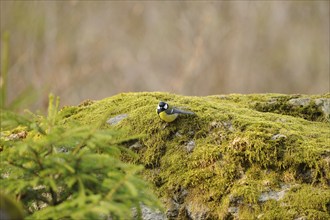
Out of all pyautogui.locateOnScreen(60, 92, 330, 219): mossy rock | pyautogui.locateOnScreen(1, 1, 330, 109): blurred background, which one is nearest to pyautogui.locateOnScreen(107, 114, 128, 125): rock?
pyautogui.locateOnScreen(60, 92, 330, 219): mossy rock

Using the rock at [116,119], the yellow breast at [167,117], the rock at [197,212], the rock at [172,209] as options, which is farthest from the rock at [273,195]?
the rock at [116,119]

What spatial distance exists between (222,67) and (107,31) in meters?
2.54

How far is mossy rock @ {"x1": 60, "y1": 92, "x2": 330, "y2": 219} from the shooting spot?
3.04 metres

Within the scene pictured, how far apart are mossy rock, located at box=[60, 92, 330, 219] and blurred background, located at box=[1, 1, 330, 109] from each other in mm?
6533

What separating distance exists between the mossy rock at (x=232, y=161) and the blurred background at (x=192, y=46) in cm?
653

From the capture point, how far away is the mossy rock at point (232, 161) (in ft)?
9.96

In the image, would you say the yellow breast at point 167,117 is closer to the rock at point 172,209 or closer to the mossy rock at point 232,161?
the mossy rock at point 232,161

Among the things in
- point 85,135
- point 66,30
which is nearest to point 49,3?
point 66,30

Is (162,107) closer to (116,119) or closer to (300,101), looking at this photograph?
(116,119)

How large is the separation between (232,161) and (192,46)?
8.52 m

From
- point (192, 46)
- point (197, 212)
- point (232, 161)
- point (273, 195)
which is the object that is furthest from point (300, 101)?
point (192, 46)

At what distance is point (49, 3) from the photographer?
33.3 feet

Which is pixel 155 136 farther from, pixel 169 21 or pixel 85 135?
pixel 169 21

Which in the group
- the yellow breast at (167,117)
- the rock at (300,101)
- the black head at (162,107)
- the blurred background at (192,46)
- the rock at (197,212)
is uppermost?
the blurred background at (192,46)
